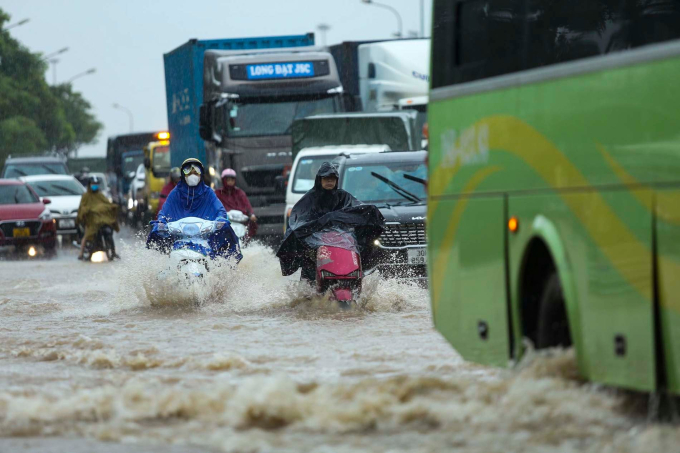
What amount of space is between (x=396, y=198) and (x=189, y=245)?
277 cm

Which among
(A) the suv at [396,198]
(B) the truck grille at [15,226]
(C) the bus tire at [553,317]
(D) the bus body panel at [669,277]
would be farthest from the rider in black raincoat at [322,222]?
(B) the truck grille at [15,226]

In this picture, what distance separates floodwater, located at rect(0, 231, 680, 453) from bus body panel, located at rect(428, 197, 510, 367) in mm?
233

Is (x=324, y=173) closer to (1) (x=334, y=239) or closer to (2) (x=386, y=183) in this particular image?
(1) (x=334, y=239)

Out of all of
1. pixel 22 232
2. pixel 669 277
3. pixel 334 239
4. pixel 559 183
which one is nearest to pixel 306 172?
pixel 334 239

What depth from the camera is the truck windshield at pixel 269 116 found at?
84.6 feet

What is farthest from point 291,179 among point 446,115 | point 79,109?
point 79,109

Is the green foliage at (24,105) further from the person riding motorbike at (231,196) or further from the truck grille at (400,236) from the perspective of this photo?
the truck grille at (400,236)

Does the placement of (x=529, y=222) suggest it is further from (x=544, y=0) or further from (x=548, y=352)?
(x=544, y=0)

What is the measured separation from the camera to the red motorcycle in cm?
1431

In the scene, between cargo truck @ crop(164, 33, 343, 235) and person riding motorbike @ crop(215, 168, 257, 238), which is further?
cargo truck @ crop(164, 33, 343, 235)

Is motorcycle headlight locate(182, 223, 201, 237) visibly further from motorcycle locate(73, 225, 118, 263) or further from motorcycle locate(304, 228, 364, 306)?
motorcycle locate(73, 225, 118, 263)

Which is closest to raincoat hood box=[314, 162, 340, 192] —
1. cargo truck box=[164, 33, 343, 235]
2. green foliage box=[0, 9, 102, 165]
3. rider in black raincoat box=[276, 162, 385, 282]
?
rider in black raincoat box=[276, 162, 385, 282]

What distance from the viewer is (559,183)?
273 inches

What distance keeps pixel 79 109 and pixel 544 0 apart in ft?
481
